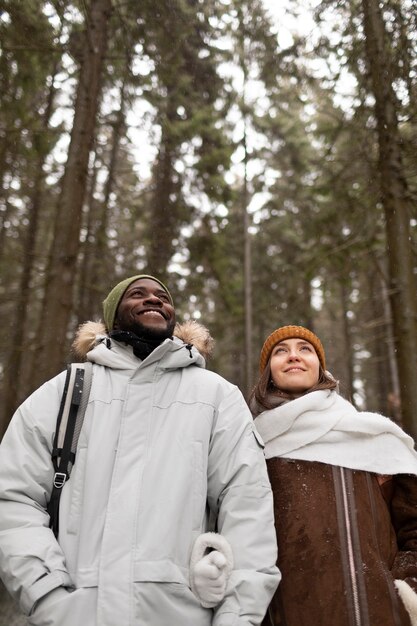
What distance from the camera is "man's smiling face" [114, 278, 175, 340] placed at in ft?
10.7

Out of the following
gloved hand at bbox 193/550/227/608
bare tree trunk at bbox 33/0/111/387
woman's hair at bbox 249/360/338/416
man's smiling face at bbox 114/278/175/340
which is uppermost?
bare tree trunk at bbox 33/0/111/387

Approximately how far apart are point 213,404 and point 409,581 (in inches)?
54.6

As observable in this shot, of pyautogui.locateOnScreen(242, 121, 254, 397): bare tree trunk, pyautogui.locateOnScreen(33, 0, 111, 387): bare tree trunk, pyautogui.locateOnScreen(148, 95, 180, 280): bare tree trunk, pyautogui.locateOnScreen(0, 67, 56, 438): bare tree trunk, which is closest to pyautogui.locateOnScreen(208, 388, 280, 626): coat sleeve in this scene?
pyautogui.locateOnScreen(33, 0, 111, 387): bare tree trunk

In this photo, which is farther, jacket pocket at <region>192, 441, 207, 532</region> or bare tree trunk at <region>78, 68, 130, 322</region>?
bare tree trunk at <region>78, 68, 130, 322</region>

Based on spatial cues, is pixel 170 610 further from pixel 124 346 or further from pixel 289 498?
pixel 124 346

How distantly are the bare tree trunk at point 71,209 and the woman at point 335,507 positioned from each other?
3260 millimetres

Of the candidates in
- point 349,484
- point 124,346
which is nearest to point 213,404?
point 124,346

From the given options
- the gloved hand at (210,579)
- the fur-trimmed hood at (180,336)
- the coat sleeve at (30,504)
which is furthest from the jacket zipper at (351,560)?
the coat sleeve at (30,504)

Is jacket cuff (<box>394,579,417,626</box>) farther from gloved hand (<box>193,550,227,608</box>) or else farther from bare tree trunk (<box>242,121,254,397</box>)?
bare tree trunk (<box>242,121,254,397</box>)

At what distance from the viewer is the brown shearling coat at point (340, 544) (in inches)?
108

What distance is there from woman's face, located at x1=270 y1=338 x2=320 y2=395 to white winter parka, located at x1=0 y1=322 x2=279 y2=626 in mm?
562

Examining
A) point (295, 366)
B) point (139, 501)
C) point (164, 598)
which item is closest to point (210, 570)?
point (164, 598)

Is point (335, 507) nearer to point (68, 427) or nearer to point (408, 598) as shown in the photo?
point (408, 598)

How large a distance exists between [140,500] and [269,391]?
1389mm
